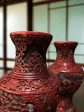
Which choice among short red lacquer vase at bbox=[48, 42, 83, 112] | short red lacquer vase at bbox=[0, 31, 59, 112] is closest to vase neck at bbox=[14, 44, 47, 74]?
short red lacquer vase at bbox=[0, 31, 59, 112]

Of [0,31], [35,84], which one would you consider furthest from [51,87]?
[0,31]

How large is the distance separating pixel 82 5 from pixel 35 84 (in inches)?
134

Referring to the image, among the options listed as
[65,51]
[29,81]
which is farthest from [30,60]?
[65,51]

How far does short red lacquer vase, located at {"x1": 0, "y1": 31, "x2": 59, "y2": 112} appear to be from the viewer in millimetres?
723

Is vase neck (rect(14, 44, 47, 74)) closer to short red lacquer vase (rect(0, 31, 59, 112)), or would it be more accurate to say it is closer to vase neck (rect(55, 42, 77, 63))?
short red lacquer vase (rect(0, 31, 59, 112))

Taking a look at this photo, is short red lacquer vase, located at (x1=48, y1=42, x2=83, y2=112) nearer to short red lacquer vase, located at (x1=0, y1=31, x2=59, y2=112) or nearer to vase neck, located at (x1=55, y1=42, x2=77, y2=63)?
vase neck, located at (x1=55, y1=42, x2=77, y2=63)

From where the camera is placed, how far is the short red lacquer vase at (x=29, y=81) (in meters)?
0.72

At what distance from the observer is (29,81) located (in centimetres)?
74

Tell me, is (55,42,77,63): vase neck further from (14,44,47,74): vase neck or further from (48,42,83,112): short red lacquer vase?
(14,44,47,74): vase neck

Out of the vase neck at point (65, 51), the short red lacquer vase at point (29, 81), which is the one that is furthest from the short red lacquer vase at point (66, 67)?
the short red lacquer vase at point (29, 81)

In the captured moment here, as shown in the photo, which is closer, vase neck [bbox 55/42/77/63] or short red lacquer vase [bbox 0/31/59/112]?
short red lacquer vase [bbox 0/31/59/112]

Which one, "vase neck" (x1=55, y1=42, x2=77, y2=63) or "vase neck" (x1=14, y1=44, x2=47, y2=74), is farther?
"vase neck" (x1=55, y1=42, x2=77, y2=63)

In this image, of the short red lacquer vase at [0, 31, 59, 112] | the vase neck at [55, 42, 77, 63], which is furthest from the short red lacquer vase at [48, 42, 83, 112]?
the short red lacquer vase at [0, 31, 59, 112]

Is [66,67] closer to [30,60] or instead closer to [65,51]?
[65,51]
